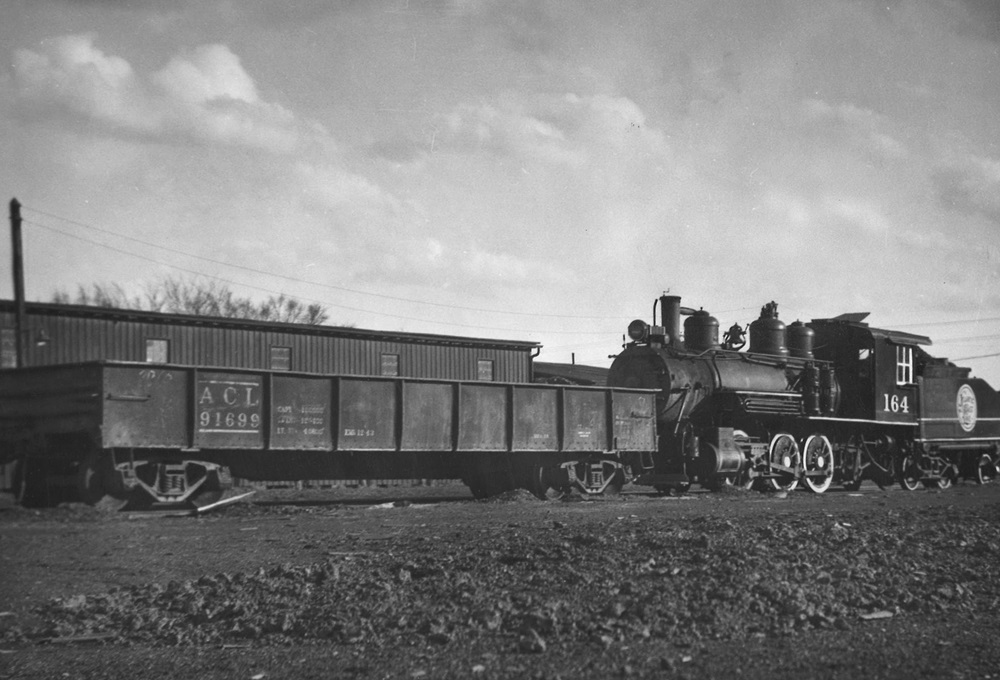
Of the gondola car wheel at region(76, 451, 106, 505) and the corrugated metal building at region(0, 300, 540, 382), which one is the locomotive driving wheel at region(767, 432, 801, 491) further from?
the gondola car wheel at region(76, 451, 106, 505)

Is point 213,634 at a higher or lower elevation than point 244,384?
lower

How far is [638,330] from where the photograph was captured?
18359 mm

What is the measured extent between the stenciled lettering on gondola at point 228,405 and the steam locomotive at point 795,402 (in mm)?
7899

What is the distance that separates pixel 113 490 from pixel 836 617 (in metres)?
9.46

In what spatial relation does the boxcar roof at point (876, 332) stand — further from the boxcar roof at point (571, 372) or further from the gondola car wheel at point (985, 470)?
the boxcar roof at point (571, 372)

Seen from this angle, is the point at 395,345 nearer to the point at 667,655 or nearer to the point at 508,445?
the point at 508,445

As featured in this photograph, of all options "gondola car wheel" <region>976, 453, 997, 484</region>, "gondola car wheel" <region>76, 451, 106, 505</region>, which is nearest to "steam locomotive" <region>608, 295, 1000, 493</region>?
"gondola car wheel" <region>976, 453, 997, 484</region>

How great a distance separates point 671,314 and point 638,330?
873mm

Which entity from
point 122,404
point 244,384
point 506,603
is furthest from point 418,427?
point 506,603

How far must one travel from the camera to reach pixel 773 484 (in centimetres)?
1839

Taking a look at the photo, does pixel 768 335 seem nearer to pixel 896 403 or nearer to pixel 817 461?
pixel 817 461

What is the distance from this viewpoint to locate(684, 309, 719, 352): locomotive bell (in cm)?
1892

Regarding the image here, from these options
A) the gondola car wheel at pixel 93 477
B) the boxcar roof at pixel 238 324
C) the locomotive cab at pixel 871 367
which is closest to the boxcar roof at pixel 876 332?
the locomotive cab at pixel 871 367

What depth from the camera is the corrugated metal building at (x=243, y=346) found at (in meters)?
20.8
